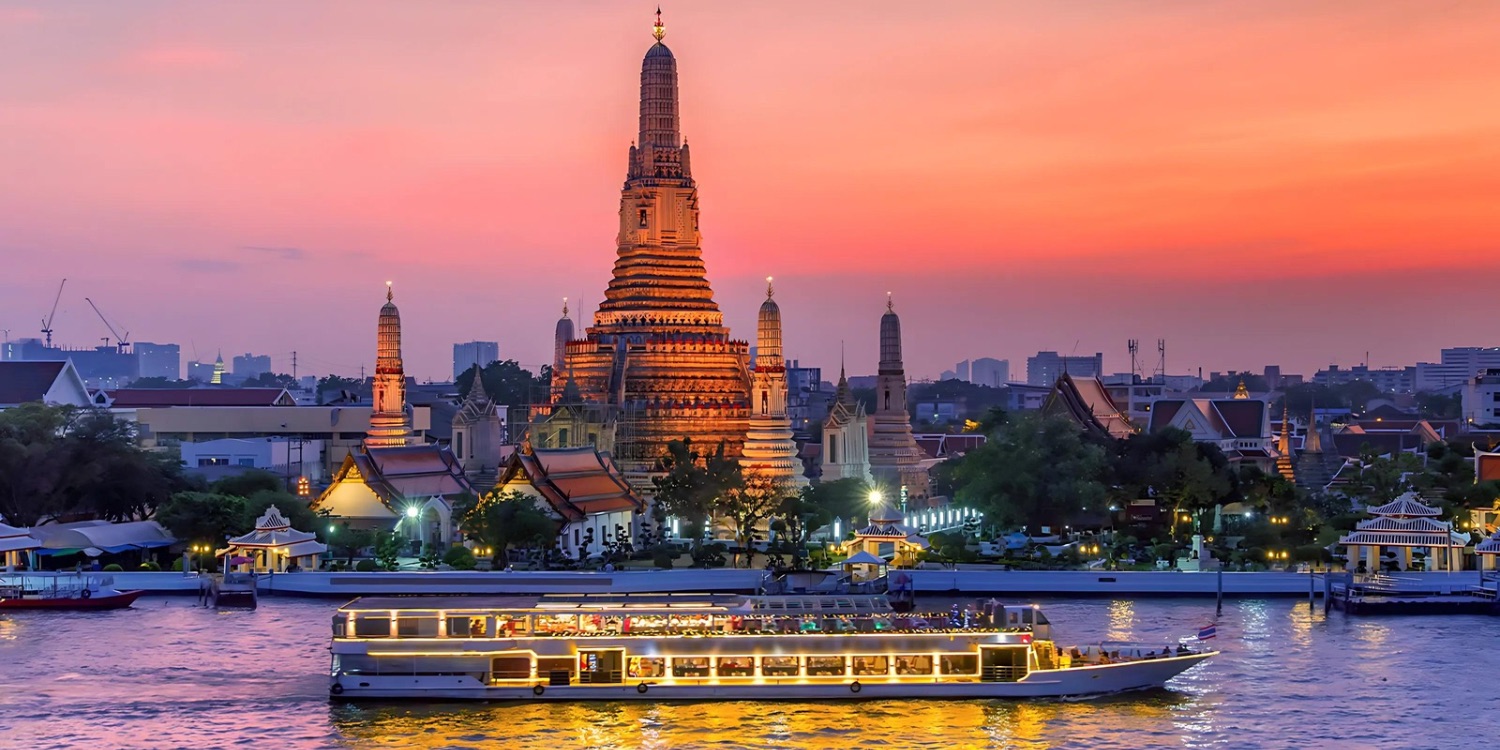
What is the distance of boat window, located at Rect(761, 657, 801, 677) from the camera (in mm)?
54000

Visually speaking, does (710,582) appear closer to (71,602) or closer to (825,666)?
(825,666)

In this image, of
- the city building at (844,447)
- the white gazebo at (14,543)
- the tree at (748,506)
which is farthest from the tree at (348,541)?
the city building at (844,447)

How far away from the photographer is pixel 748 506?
89.5 meters

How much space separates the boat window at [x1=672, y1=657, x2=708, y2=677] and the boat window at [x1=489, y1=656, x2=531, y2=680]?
12.4 feet

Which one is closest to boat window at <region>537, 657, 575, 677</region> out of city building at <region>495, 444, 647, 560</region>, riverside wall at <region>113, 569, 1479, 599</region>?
riverside wall at <region>113, 569, 1479, 599</region>

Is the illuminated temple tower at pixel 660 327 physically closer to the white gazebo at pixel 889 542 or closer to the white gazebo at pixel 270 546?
the white gazebo at pixel 889 542

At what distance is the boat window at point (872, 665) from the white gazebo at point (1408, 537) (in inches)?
1106

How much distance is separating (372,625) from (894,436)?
186ft

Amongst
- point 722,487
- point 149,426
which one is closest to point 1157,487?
point 722,487

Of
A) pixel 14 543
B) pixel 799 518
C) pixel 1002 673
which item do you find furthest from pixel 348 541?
Answer: pixel 1002 673

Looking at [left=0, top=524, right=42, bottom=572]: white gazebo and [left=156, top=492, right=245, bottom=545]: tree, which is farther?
[left=156, top=492, right=245, bottom=545]: tree

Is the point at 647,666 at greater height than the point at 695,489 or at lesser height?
lesser

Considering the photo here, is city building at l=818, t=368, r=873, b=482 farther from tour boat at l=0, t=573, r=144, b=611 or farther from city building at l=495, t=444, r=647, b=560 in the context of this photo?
tour boat at l=0, t=573, r=144, b=611

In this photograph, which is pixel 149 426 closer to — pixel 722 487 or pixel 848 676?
pixel 722 487
